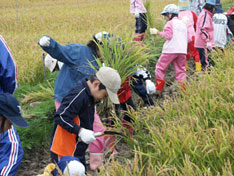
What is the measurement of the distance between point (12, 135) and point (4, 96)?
1.80 feet

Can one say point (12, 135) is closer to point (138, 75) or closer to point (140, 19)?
point (138, 75)

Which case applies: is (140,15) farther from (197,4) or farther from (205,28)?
(205,28)

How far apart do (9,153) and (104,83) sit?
35.5 inches

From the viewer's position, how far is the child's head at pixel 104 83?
119 inches

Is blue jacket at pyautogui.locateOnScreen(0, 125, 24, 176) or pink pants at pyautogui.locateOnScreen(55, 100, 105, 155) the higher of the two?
blue jacket at pyautogui.locateOnScreen(0, 125, 24, 176)

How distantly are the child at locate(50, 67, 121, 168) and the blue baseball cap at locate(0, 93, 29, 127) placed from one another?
2.12ft

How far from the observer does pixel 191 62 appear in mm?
8000

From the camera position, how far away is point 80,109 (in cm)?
315

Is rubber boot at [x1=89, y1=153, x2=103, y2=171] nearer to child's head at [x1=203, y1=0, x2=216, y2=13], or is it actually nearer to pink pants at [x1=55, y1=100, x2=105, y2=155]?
pink pants at [x1=55, y1=100, x2=105, y2=155]

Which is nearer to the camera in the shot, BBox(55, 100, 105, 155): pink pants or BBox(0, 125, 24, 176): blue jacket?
BBox(0, 125, 24, 176): blue jacket

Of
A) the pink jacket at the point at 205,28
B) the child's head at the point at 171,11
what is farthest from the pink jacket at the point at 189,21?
the child's head at the point at 171,11

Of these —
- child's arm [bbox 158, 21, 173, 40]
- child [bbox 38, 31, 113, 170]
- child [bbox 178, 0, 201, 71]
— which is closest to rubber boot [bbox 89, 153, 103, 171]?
A: child [bbox 38, 31, 113, 170]

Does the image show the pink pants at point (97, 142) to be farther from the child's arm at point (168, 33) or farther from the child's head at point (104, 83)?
the child's arm at point (168, 33)

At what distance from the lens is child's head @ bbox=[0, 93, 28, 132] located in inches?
93.9
